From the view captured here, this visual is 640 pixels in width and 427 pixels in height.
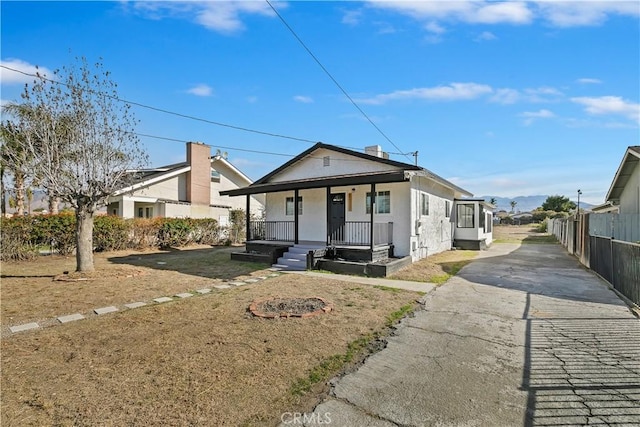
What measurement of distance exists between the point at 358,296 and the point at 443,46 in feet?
29.1

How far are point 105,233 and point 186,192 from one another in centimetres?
951

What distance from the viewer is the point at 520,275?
10328 mm

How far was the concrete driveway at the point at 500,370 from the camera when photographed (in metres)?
3.01

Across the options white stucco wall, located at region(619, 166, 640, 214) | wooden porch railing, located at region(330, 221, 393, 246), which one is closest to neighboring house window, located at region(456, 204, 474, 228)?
white stucco wall, located at region(619, 166, 640, 214)

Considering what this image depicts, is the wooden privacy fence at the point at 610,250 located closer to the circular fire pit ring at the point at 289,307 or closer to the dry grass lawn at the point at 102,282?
the circular fire pit ring at the point at 289,307

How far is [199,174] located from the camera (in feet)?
80.6

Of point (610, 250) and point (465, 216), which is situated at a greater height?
point (465, 216)

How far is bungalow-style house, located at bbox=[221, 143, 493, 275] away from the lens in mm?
11609

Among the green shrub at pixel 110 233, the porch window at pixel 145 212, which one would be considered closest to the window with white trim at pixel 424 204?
the green shrub at pixel 110 233

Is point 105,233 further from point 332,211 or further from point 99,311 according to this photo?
point 99,311

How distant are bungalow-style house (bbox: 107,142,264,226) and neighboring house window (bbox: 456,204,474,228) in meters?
13.8

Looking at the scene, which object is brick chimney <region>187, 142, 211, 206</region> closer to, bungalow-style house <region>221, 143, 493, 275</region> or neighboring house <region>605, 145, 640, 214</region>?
bungalow-style house <region>221, 143, 493, 275</region>

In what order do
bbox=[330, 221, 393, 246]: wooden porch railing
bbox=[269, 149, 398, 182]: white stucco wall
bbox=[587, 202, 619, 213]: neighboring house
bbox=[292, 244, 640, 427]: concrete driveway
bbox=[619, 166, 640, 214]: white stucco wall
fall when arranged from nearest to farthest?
Result: bbox=[292, 244, 640, 427]: concrete driveway
bbox=[330, 221, 393, 246]: wooden porch railing
bbox=[619, 166, 640, 214]: white stucco wall
bbox=[269, 149, 398, 182]: white stucco wall
bbox=[587, 202, 619, 213]: neighboring house

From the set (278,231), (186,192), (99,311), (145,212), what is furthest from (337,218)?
(145,212)
